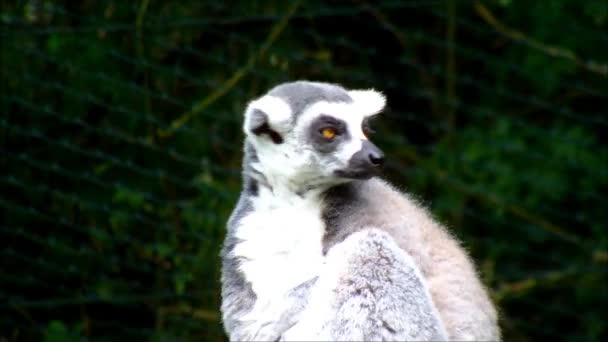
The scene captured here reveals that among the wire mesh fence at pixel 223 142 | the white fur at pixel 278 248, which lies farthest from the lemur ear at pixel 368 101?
the wire mesh fence at pixel 223 142

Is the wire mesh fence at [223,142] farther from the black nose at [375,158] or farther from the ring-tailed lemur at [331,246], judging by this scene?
the black nose at [375,158]

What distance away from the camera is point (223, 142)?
23.7 ft

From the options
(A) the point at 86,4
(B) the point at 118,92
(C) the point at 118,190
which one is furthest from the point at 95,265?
(A) the point at 86,4

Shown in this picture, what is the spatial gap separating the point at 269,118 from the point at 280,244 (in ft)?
1.52

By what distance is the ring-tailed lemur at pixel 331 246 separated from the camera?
12.2 feet

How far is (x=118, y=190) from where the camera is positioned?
710 centimetres

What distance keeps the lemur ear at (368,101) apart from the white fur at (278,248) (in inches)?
14.5

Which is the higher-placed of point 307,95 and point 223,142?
point 307,95

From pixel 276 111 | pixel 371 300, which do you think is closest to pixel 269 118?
pixel 276 111

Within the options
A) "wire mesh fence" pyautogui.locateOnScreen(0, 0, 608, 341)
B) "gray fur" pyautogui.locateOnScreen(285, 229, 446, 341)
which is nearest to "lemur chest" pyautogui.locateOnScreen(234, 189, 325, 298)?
"gray fur" pyautogui.locateOnScreen(285, 229, 446, 341)

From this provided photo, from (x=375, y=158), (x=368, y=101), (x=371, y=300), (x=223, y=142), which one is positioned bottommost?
(x=223, y=142)

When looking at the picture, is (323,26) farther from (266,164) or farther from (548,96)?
(266,164)

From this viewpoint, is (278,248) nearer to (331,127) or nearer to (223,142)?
(331,127)

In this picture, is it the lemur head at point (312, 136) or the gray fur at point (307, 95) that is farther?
the gray fur at point (307, 95)
